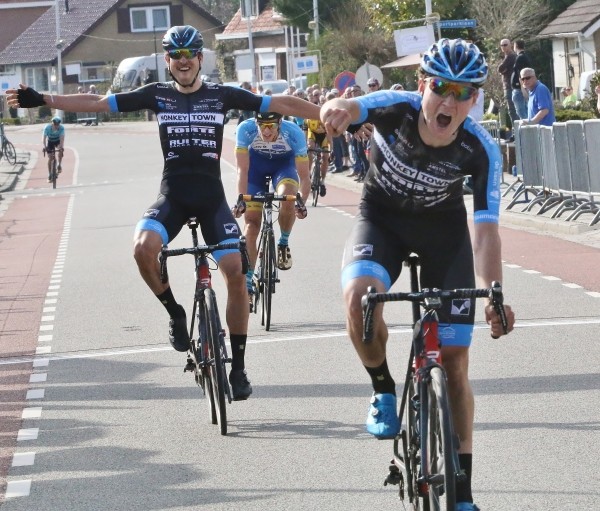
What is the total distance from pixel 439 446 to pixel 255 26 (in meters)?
103

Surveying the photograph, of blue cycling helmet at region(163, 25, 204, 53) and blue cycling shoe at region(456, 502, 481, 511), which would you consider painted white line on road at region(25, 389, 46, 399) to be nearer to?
blue cycling helmet at region(163, 25, 204, 53)

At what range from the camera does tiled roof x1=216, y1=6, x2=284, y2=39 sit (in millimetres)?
105375

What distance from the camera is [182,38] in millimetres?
9141

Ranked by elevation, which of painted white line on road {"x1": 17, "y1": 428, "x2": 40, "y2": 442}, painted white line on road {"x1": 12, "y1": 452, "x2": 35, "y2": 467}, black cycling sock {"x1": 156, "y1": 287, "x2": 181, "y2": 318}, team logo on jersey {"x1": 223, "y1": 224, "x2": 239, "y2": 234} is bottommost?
painted white line on road {"x1": 12, "y1": 452, "x2": 35, "y2": 467}

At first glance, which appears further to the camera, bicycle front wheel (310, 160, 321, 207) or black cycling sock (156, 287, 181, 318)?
bicycle front wheel (310, 160, 321, 207)

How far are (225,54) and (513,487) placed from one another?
98368 millimetres

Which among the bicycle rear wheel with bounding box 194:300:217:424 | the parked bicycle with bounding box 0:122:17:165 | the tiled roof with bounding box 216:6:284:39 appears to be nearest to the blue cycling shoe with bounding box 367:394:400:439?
the bicycle rear wheel with bounding box 194:300:217:424

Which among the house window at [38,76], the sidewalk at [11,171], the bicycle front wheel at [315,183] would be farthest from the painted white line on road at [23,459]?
the house window at [38,76]

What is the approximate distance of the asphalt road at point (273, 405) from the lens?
22.8 feet

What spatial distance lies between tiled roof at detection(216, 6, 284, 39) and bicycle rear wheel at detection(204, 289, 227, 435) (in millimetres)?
96341

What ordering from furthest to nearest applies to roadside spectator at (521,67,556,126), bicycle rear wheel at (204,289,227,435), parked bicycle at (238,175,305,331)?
1. roadside spectator at (521,67,556,126)
2. parked bicycle at (238,175,305,331)
3. bicycle rear wheel at (204,289,227,435)

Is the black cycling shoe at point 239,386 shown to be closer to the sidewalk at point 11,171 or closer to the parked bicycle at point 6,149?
the sidewalk at point 11,171

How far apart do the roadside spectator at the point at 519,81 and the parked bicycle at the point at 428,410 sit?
22.1 meters

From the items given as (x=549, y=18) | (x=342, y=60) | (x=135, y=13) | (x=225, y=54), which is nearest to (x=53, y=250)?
(x=549, y=18)
